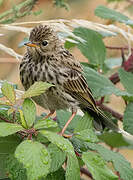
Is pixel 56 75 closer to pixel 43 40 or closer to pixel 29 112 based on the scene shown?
pixel 43 40

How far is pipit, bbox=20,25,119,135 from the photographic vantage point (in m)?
1.82

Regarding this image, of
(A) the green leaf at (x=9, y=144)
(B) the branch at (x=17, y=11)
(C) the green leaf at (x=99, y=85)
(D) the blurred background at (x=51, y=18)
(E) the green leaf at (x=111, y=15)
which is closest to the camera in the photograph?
(A) the green leaf at (x=9, y=144)

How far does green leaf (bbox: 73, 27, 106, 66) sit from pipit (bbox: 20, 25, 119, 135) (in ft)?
0.54

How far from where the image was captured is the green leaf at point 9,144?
1.14 m

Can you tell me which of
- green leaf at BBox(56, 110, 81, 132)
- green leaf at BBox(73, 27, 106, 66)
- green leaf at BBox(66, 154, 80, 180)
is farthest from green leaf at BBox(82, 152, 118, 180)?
green leaf at BBox(73, 27, 106, 66)

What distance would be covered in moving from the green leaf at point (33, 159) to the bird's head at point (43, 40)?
908mm

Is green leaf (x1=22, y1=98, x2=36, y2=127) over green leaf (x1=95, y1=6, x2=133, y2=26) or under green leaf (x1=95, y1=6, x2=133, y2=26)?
under

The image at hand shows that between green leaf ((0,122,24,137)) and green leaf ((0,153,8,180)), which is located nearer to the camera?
green leaf ((0,122,24,137))

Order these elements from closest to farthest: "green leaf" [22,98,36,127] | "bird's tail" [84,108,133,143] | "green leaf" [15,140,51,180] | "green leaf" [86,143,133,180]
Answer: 1. "green leaf" [15,140,51,180]
2. "green leaf" [22,98,36,127]
3. "green leaf" [86,143,133,180]
4. "bird's tail" [84,108,133,143]

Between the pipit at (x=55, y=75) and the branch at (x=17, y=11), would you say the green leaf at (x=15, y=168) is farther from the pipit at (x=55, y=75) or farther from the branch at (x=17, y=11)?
the branch at (x=17, y=11)

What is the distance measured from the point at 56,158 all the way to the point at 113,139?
0.95 meters

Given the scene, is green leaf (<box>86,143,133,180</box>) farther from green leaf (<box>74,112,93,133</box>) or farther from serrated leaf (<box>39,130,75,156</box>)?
serrated leaf (<box>39,130,75,156</box>)

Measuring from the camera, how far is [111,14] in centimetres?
221

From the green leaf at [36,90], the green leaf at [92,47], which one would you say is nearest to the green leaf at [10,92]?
the green leaf at [36,90]
